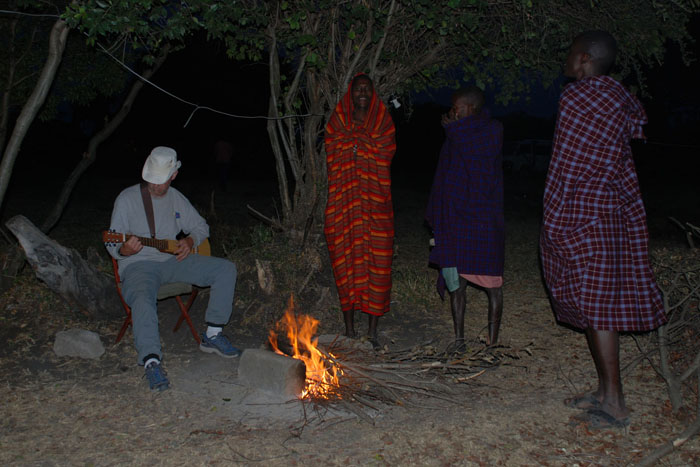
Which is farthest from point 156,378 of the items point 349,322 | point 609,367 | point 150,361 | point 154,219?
point 609,367

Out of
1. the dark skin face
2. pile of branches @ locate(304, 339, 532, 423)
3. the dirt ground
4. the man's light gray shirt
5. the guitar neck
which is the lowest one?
the dirt ground

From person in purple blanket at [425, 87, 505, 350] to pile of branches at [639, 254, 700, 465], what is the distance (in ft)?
3.89

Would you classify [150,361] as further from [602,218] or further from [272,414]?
[602,218]

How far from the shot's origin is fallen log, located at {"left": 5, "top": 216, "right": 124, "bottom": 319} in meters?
5.20

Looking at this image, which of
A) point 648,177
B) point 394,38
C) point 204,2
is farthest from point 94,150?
point 648,177

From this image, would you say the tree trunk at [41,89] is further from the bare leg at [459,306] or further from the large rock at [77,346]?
the bare leg at [459,306]

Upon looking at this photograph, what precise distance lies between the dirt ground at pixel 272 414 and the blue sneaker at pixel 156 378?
64 millimetres

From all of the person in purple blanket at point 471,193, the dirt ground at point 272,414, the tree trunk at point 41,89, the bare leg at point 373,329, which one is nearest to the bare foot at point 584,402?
the dirt ground at point 272,414

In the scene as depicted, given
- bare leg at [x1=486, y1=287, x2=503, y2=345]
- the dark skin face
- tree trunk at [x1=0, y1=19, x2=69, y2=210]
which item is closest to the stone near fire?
bare leg at [x1=486, y1=287, x2=503, y2=345]

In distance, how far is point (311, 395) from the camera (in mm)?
3914

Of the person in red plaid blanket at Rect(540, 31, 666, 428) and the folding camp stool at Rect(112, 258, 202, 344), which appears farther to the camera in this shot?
the folding camp stool at Rect(112, 258, 202, 344)

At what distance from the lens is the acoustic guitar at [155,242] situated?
452 cm

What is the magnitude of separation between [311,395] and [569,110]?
239cm

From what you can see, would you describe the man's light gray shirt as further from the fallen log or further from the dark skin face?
the dark skin face
